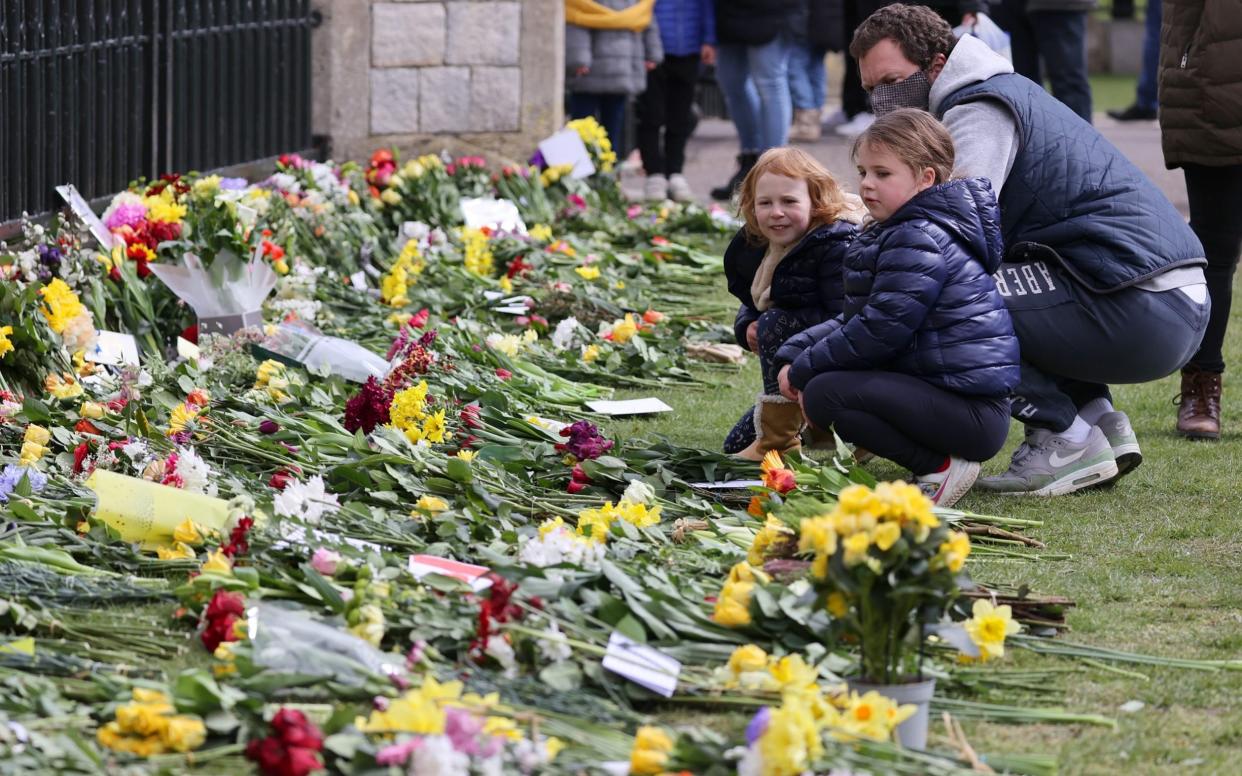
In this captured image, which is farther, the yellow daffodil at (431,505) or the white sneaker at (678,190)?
the white sneaker at (678,190)

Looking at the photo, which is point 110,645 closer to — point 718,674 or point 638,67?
point 718,674

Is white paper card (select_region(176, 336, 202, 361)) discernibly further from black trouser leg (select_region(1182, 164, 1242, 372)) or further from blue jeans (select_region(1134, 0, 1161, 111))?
blue jeans (select_region(1134, 0, 1161, 111))

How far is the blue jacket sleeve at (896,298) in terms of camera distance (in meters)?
3.98

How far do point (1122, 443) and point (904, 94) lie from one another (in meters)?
1.06

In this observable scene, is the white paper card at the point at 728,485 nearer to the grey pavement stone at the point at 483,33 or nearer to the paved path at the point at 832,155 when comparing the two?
the grey pavement stone at the point at 483,33

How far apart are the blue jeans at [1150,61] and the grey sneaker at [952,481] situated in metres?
10.6

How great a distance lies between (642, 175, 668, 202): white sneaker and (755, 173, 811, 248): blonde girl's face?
5.26 metres

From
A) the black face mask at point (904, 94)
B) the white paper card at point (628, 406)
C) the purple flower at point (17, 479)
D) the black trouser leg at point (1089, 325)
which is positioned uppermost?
the black face mask at point (904, 94)

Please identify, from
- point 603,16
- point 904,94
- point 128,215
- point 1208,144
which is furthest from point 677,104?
point 904,94

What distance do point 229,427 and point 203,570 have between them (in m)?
1.31

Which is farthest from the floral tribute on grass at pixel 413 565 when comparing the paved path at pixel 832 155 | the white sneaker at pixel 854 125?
the white sneaker at pixel 854 125

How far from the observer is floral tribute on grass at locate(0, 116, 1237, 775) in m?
2.57

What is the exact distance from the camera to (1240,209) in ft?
17.1

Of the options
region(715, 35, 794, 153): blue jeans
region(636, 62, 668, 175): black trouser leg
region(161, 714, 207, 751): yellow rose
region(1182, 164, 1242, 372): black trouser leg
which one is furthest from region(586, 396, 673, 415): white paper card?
region(636, 62, 668, 175): black trouser leg
